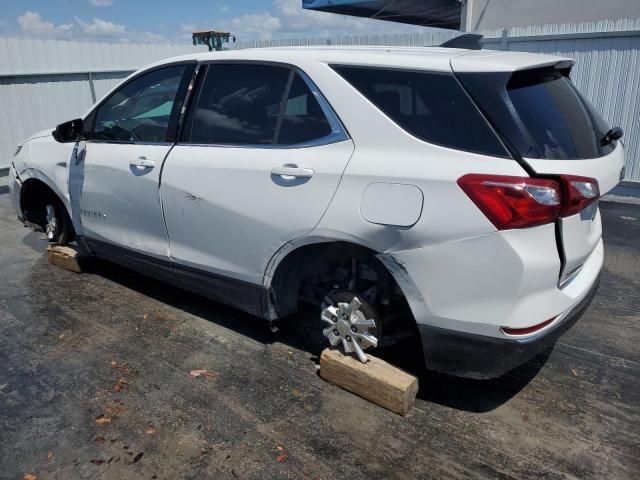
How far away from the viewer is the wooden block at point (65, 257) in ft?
15.8

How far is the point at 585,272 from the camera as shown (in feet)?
8.87

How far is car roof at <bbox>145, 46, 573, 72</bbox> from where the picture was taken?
2.44 meters

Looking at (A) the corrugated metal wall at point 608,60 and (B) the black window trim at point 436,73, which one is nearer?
(B) the black window trim at point 436,73

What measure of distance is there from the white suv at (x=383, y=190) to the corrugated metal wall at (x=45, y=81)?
6.75 m

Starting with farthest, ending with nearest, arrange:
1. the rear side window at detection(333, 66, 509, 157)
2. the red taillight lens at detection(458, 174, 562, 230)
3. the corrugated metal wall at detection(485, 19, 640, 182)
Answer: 1. the corrugated metal wall at detection(485, 19, 640, 182)
2. the rear side window at detection(333, 66, 509, 157)
3. the red taillight lens at detection(458, 174, 562, 230)

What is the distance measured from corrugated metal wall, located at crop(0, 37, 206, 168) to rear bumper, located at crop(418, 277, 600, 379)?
9298 mm

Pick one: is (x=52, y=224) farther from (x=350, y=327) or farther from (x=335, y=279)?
(x=350, y=327)

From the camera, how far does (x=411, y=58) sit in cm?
259

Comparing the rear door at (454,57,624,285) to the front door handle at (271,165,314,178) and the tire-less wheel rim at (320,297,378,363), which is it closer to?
the front door handle at (271,165,314,178)

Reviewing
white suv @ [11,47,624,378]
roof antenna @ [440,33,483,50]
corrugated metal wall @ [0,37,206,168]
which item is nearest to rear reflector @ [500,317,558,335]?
white suv @ [11,47,624,378]

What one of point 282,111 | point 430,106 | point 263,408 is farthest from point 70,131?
point 430,106

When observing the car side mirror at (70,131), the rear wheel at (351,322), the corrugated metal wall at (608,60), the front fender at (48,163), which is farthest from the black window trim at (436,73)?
the corrugated metal wall at (608,60)

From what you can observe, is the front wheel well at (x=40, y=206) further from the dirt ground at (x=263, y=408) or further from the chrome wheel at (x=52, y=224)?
the dirt ground at (x=263, y=408)

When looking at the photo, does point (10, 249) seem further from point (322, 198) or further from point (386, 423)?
point (386, 423)
